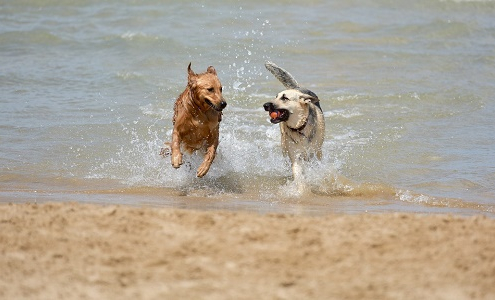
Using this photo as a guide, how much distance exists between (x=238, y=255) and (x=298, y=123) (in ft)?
11.8

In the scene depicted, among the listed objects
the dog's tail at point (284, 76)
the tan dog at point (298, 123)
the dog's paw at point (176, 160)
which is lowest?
the dog's paw at point (176, 160)

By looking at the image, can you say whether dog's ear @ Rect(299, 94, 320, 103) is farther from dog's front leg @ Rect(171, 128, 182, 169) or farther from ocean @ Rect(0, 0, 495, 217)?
dog's front leg @ Rect(171, 128, 182, 169)

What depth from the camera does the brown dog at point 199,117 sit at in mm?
7754

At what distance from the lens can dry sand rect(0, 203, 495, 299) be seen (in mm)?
4266

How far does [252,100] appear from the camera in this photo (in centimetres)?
1254

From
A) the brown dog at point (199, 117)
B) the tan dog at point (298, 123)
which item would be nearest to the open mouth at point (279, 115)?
the tan dog at point (298, 123)

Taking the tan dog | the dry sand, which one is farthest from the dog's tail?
the dry sand

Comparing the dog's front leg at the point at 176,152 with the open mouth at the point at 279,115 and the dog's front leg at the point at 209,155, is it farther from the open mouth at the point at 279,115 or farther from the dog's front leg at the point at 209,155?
the open mouth at the point at 279,115

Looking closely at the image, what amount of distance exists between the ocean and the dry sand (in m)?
1.68

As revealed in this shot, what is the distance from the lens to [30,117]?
11.2 m

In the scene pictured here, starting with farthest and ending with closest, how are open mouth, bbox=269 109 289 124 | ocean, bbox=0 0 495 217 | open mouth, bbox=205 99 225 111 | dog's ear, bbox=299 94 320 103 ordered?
ocean, bbox=0 0 495 217
dog's ear, bbox=299 94 320 103
open mouth, bbox=269 109 289 124
open mouth, bbox=205 99 225 111

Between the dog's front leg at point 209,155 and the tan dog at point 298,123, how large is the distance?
621 millimetres

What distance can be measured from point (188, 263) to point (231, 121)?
22.4 feet

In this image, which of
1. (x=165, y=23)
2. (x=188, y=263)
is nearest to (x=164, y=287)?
(x=188, y=263)
